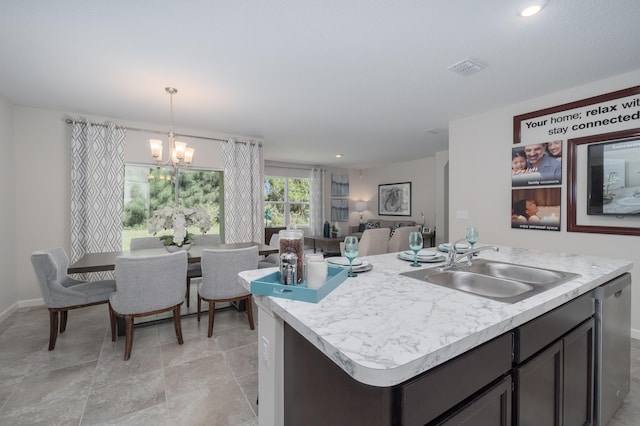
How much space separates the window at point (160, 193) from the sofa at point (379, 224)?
3.73m

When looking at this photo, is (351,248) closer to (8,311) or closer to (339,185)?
(8,311)

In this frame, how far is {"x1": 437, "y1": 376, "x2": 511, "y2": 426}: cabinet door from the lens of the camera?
81 cm

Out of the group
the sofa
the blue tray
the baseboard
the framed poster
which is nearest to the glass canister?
Result: the blue tray

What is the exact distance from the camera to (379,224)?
25.9 ft

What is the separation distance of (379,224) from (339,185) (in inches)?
67.2

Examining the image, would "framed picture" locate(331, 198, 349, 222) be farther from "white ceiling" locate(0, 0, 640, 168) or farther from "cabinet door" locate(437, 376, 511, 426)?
"cabinet door" locate(437, 376, 511, 426)

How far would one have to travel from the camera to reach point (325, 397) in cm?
89

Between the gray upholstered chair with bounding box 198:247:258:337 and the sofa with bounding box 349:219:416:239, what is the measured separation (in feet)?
15.4

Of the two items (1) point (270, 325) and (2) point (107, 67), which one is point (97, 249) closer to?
(2) point (107, 67)

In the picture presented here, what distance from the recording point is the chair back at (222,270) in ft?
8.66

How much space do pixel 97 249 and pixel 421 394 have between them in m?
4.43

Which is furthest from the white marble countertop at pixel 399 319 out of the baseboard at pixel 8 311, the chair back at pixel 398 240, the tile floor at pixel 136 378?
the baseboard at pixel 8 311

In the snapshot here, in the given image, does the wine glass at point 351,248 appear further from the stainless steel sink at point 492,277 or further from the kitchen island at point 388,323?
the stainless steel sink at point 492,277

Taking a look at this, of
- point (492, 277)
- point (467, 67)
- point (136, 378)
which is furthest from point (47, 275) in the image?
point (467, 67)
